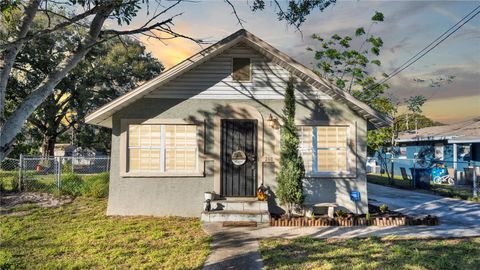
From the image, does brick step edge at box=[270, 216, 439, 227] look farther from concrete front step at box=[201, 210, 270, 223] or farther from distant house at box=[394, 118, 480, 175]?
distant house at box=[394, 118, 480, 175]

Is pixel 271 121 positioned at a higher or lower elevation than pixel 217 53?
lower

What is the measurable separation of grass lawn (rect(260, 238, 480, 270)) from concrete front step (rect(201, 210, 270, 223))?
1.76m

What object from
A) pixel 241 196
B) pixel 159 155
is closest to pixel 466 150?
pixel 241 196

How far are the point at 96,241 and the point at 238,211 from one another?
374 cm

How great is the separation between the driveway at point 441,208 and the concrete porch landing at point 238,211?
4.85m

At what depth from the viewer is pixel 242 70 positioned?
10.9 meters

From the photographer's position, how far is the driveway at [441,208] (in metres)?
10.1

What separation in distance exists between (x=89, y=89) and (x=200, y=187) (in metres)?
24.6

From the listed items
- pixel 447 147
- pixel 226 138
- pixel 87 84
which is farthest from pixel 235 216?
pixel 87 84

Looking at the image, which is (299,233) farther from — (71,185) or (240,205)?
(71,185)

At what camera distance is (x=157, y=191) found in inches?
423

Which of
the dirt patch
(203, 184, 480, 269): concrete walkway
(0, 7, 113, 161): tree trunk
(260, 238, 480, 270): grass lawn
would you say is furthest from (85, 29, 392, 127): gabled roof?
(0, 7, 113, 161): tree trunk

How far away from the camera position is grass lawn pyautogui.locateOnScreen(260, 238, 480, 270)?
616 centimetres

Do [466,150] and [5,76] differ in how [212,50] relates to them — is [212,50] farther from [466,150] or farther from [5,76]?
[466,150]
